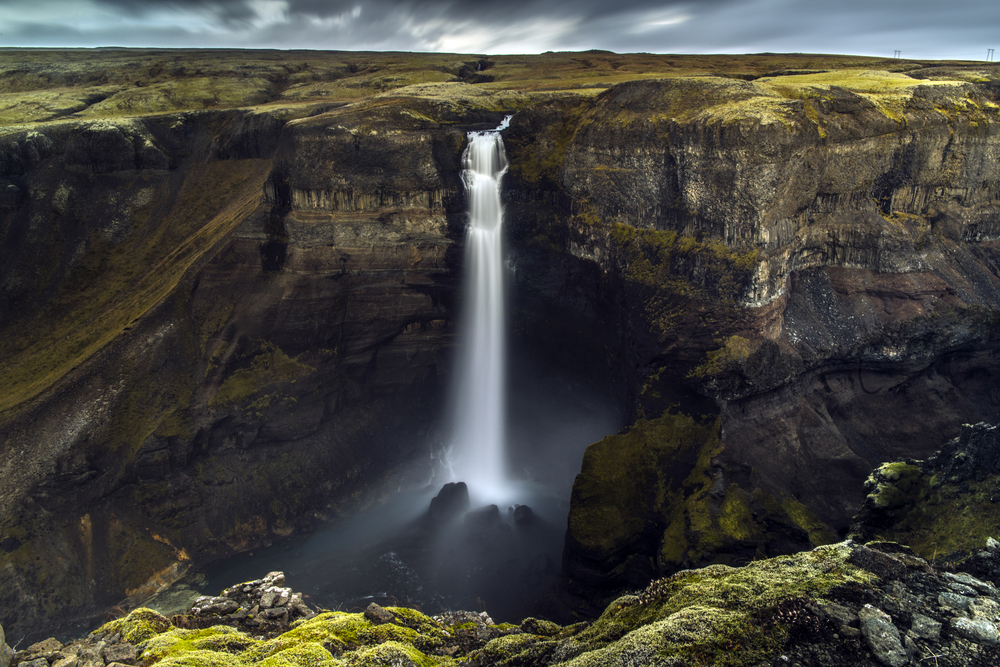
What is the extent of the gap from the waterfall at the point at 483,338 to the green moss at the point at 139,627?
25.3 m

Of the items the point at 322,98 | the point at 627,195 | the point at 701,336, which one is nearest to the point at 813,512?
the point at 701,336

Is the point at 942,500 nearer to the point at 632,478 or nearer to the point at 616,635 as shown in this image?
the point at 632,478

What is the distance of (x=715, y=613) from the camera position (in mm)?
13242

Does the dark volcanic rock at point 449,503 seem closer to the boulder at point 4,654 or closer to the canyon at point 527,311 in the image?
the canyon at point 527,311

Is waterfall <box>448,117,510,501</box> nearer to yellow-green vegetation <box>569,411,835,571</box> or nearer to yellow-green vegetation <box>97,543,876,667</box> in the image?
yellow-green vegetation <box>569,411,835,571</box>

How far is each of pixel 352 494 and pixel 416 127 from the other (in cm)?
2659

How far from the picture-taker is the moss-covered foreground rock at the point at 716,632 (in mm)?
12211

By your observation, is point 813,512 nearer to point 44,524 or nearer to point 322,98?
point 44,524

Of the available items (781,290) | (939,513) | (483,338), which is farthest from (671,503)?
(483,338)

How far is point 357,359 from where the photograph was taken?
45375 millimetres

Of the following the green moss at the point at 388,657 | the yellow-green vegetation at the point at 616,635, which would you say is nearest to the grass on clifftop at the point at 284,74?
the yellow-green vegetation at the point at 616,635

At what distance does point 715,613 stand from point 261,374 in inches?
1388

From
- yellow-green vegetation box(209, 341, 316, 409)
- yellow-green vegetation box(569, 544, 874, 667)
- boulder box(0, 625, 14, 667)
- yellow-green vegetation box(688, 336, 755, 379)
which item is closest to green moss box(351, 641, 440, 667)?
yellow-green vegetation box(569, 544, 874, 667)

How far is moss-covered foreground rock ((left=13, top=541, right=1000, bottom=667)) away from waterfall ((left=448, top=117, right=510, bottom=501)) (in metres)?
26.1
